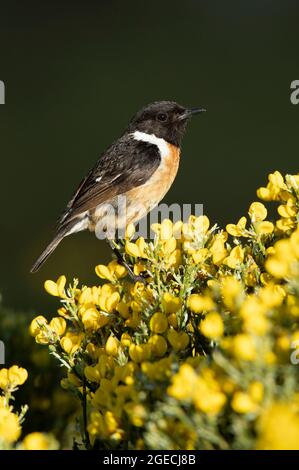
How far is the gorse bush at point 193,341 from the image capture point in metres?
1.59

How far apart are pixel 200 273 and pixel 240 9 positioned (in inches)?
603

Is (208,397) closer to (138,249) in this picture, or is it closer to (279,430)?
(279,430)

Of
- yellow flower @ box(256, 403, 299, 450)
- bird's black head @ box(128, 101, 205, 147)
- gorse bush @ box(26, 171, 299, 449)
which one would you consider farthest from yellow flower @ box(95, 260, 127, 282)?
bird's black head @ box(128, 101, 205, 147)

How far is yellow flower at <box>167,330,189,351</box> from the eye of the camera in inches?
82.7

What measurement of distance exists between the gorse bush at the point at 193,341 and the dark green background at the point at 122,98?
4917mm

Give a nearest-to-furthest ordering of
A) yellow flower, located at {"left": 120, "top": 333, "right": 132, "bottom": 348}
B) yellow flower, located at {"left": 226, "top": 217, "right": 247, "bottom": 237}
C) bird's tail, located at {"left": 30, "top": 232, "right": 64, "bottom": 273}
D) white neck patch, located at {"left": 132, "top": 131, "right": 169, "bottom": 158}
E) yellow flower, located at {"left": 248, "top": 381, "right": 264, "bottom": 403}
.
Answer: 1. yellow flower, located at {"left": 248, "top": 381, "right": 264, "bottom": 403}
2. yellow flower, located at {"left": 120, "top": 333, "right": 132, "bottom": 348}
3. yellow flower, located at {"left": 226, "top": 217, "right": 247, "bottom": 237}
4. bird's tail, located at {"left": 30, "top": 232, "right": 64, "bottom": 273}
5. white neck patch, located at {"left": 132, "top": 131, "right": 169, "bottom": 158}

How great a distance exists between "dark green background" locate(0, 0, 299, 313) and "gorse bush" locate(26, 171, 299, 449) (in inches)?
194

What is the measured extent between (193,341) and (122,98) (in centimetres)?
1168

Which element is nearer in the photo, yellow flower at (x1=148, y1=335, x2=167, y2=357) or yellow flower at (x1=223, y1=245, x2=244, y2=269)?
Answer: yellow flower at (x1=148, y1=335, x2=167, y2=357)

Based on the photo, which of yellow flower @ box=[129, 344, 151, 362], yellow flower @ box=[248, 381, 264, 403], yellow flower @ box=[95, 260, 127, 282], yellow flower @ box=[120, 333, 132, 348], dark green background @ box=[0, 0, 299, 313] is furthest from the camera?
dark green background @ box=[0, 0, 299, 313]

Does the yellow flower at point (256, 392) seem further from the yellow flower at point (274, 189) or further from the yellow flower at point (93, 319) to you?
the yellow flower at point (274, 189)

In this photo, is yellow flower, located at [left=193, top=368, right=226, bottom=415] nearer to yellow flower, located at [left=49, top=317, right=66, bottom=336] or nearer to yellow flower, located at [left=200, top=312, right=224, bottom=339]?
yellow flower, located at [left=200, top=312, right=224, bottom=339]

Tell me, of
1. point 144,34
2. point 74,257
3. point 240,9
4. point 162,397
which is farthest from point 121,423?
point 240,9

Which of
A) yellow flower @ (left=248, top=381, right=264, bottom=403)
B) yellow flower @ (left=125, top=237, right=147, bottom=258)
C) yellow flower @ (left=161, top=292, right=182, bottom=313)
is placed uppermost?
yellow flower @ (left=125, top=237, right=147, bottom=258)
